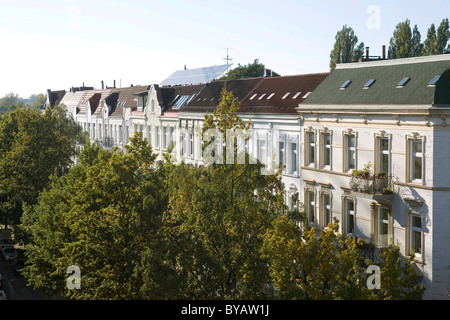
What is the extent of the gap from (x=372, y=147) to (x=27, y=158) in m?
30.5

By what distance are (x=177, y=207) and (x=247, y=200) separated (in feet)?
7.99

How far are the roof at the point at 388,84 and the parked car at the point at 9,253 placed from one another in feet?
107

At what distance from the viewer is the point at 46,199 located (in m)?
37.2

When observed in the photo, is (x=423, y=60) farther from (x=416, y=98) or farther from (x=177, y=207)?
(x=177, y=207)

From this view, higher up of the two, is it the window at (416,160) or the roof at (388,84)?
the roof at (388,84)

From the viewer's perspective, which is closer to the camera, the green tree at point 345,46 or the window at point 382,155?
the window at point 382,155

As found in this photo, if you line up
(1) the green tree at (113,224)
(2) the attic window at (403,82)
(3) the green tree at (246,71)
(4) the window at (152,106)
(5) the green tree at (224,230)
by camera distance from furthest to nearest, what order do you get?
1. (3) the green tree at (246,71)
2. (4) the window at (152,106)
3. (2) the attic window at (403,82)
4. (1) the green tree at (113,224)
5. (5) the green tree at (224,230)

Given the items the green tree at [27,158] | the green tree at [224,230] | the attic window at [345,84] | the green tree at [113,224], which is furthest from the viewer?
the green tree at [27,158]

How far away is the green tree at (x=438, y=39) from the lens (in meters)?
68.2

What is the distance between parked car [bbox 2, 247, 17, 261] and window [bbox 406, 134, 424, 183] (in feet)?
129

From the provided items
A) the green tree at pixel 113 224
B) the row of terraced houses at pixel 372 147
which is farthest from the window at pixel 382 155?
the green tree at pixel 113 224

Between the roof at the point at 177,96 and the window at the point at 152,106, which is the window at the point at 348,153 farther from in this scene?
the window at the point at 152,106
